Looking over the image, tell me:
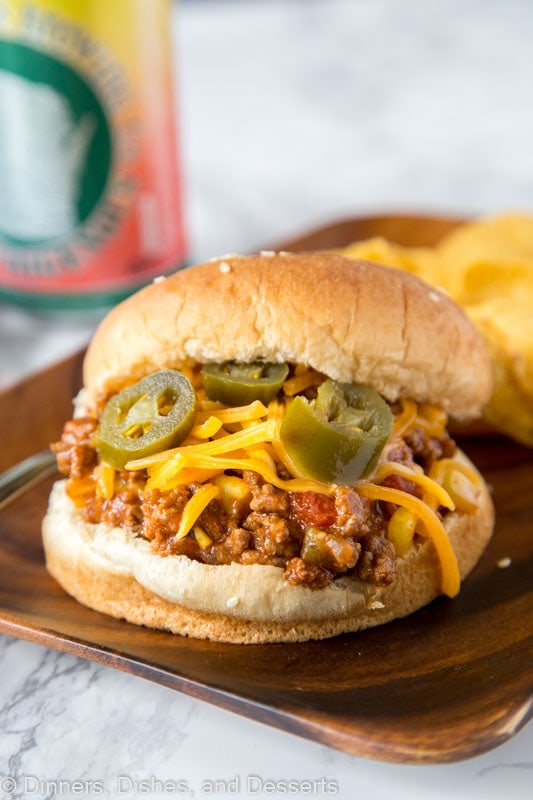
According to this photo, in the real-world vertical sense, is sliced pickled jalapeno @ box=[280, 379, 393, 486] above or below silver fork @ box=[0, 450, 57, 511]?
above

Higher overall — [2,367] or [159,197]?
[159,197]

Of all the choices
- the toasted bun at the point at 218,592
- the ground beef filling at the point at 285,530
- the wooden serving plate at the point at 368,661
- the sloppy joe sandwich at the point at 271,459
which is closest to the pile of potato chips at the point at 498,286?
the wooden serving plate at the point at 368,661

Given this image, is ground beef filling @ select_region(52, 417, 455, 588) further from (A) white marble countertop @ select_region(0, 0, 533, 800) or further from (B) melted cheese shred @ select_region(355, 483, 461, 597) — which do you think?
(A) white marble countertop @ select_region(0, 0, 533, 800)

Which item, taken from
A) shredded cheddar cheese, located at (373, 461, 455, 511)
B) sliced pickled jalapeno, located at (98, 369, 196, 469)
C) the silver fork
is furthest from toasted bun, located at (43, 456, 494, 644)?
the silver fork

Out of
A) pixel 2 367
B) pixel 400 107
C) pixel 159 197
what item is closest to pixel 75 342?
pixel 2 367

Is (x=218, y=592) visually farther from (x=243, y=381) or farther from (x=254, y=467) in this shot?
(x=243, y=381)

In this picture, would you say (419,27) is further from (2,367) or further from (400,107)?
(2,367)
